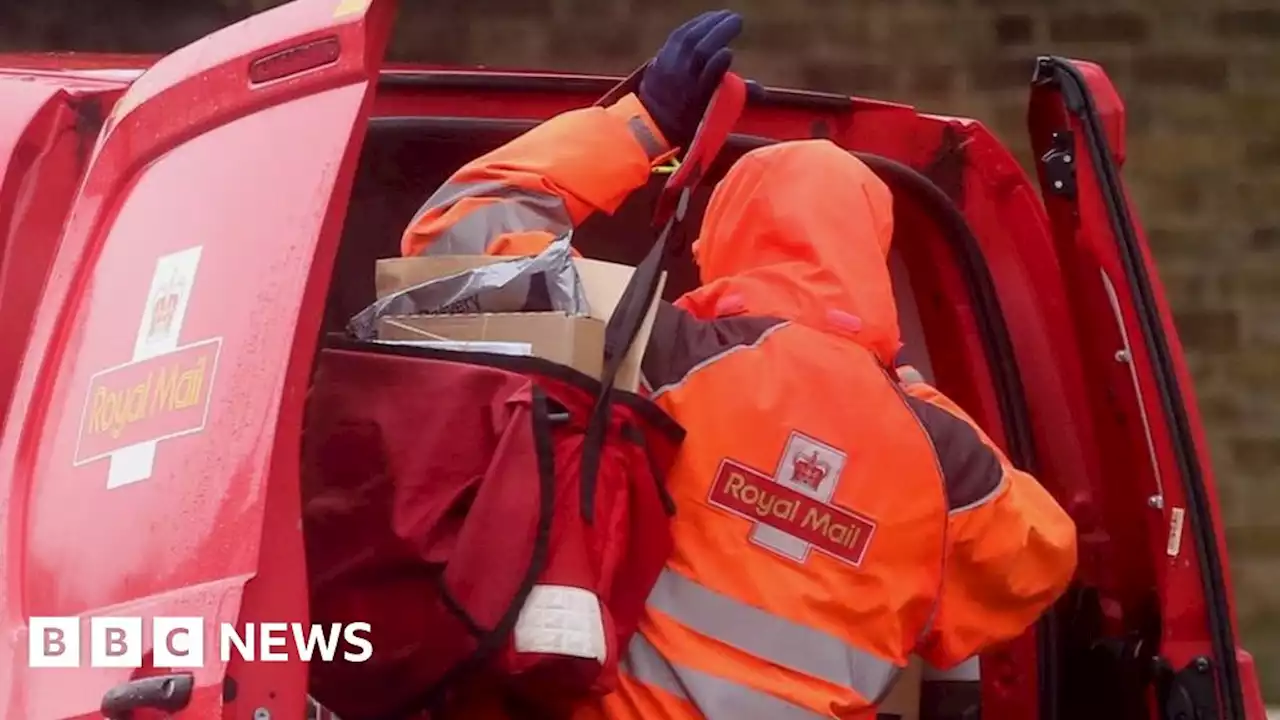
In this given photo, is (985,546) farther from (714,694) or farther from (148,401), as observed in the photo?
(148,401)

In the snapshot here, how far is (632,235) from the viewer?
3084 mm

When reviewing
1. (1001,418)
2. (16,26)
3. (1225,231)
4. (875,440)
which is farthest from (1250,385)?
(16,26)

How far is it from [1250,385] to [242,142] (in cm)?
466

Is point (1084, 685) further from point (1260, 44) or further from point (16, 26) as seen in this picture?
point (16, 26)

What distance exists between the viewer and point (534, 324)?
1.86 meters

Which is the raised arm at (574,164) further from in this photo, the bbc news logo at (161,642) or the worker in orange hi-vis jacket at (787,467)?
the bbc news logo at (161,642)

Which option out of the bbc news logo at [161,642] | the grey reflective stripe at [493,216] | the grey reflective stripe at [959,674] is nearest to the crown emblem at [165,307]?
the bbc news logo at [161,642]

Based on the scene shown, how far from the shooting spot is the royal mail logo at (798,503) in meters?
1.93

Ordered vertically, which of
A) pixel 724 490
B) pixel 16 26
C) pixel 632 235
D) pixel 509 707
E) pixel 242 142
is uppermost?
pixel 16 26

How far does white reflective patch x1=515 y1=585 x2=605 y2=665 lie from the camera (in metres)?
1.67

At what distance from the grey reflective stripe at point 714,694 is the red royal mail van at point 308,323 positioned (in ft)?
1.95

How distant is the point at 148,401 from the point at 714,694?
746mm

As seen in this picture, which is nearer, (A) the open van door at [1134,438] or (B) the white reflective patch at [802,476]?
(B) the white reflective patch at [802,476]

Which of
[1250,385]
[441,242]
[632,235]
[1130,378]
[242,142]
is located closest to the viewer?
[242,142]
